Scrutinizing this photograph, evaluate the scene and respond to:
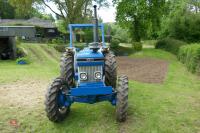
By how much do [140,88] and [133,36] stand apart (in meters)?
24.4

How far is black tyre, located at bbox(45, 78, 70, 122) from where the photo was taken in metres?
7.12

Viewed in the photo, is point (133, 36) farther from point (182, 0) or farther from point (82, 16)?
point (182, 0)

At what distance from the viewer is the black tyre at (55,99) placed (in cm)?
712

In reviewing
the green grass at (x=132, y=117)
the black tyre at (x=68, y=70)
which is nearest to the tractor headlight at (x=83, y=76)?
the black tyre at (x=68, y=70)

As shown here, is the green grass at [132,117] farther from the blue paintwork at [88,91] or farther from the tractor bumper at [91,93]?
the blue paintwork at [88,91]

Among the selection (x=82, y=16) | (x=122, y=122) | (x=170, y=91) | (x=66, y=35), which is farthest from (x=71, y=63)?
(x=66, y=35)

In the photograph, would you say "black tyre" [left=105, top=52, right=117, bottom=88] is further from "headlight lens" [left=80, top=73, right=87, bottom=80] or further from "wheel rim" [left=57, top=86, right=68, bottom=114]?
"wheel rim" [left=57, top=86, right=68, bottom=114]

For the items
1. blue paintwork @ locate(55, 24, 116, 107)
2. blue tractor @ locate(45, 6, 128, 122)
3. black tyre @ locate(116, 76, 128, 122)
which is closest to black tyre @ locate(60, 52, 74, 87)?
blue tractor @ locate(45, 6, 128, 122)

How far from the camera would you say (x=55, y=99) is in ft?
23.4

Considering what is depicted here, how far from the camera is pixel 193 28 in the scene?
34906mm

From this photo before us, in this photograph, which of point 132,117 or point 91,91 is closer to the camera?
point 91,91

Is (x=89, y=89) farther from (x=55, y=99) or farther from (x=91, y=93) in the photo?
Answer: (x=55, y=99)

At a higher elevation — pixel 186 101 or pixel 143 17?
pixel 143 17

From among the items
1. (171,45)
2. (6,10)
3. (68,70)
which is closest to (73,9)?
(171,45)
